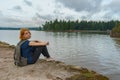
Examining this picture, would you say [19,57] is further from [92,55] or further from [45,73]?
[92,55]

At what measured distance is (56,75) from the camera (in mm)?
9773

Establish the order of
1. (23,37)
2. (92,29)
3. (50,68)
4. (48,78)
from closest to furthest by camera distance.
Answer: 1. (48,78)
2. (23,37)
3. (50,68)
4. (92,29)

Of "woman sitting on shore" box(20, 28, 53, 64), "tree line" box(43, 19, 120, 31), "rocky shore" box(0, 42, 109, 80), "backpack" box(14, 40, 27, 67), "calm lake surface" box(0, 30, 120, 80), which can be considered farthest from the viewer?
"tree line" box(43, 19, 120, 31)

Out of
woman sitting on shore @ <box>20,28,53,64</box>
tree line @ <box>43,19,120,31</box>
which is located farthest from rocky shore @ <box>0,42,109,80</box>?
tree line @ <box>43,19,120,31</box>

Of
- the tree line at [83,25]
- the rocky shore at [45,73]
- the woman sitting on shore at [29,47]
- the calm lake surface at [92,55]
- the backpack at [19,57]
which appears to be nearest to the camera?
the rocky shore at [45,73]

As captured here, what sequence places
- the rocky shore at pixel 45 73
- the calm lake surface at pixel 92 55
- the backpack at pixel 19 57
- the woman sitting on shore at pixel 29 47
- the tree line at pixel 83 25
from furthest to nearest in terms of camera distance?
the tree line at pixel 83 25, the calm lake surface at pixel 92 55, the backpack at pixel 19 57, the woman sitting on shore at pixel 29 47, the rocky shore at pixel 45 73

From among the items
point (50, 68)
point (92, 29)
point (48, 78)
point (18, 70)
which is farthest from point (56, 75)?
point (92, 29)

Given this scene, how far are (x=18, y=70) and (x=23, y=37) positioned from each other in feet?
5.14

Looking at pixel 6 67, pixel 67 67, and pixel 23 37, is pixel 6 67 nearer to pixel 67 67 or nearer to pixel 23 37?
pixel 23 37

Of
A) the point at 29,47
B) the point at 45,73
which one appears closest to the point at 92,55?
the point at 29,47

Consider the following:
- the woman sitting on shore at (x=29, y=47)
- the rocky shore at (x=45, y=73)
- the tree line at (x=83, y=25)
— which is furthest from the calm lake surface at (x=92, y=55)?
the tree line at (x=83, y=25)

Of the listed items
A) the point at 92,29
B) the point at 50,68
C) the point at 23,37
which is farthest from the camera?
the point at 92,29

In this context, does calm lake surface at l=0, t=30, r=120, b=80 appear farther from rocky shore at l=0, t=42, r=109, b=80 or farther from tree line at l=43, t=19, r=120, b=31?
tree line at l=43, t=19, r=120, b=31

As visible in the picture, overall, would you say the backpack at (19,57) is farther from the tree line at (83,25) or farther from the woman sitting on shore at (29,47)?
the tree line at (83,25)
